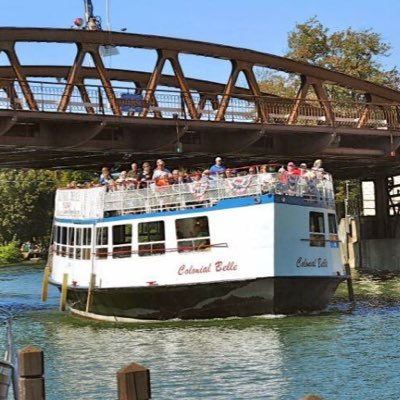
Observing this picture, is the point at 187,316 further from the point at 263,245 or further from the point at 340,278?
the point at 340,278

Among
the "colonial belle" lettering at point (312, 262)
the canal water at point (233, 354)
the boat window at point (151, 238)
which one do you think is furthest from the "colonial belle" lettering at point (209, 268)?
the "colonial belle" lettering at point (312, 262)

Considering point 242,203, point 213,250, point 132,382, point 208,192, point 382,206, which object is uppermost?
point 382,206

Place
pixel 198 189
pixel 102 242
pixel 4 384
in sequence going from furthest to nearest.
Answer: pixel 102 242 → pixel 198 189 → pixel 4 384

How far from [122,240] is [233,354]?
8.76 meters

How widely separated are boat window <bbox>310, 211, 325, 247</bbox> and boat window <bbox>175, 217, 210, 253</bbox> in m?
3.31

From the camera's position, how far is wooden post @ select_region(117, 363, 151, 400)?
31.6 ft

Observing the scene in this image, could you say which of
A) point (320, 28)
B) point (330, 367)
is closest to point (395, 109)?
point (320, 28)

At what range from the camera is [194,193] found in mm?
27516

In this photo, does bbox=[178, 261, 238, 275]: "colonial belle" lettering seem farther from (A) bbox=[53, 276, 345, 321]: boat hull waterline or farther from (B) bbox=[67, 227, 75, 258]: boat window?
(B) bbox=[67, 227, 75, 258]: boat window

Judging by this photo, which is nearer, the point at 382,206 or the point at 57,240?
the point at 57,240

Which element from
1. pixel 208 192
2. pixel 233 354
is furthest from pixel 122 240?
pixel 233 354

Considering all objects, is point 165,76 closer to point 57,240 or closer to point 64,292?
point 57,240

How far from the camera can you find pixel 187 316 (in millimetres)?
27016

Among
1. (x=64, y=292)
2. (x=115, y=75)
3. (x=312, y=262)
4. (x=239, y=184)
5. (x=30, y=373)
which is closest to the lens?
(x=30, y=373)
